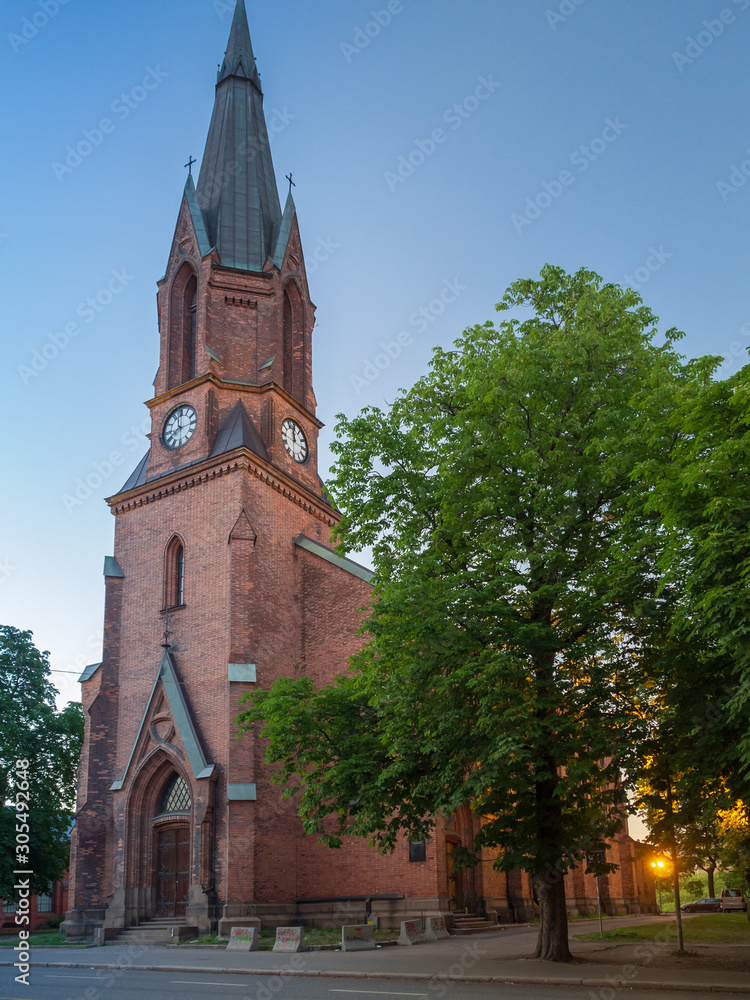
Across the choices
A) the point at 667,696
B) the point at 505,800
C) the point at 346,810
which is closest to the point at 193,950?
the point at 346,810

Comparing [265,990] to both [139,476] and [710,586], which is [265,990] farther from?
[139,476]

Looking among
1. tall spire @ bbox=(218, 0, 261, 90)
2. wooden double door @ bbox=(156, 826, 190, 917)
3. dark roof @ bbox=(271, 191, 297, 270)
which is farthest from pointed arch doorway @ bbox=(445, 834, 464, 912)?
tall spire @ bbox=(218, 0, 261, 90)

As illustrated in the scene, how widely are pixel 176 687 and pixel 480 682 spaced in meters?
15.1

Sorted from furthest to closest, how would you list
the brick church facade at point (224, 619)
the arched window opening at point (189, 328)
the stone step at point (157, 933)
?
the arched window opening at point (189, 328) < the brick church facade at point (224, 619) < the stone step at point (157, 933)

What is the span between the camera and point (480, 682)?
43.1ft

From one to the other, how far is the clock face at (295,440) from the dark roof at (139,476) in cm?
495

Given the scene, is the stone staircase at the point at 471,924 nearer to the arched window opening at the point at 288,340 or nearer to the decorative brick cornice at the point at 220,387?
the decorative brick cornice at the point at 220,387

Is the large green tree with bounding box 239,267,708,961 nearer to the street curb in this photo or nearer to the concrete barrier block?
the street curb

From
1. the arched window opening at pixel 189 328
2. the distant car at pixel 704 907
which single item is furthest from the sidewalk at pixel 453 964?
the distant car at pixel 704 907

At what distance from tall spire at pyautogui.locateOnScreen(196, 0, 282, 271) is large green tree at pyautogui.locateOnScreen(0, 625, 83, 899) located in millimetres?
18956

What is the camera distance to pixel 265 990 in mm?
11930

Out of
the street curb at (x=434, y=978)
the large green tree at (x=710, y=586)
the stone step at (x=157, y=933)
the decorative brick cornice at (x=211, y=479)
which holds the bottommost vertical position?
the stone step at (x=157, y=933)

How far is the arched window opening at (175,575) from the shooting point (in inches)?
1099

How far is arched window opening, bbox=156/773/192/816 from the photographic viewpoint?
25.3 m
